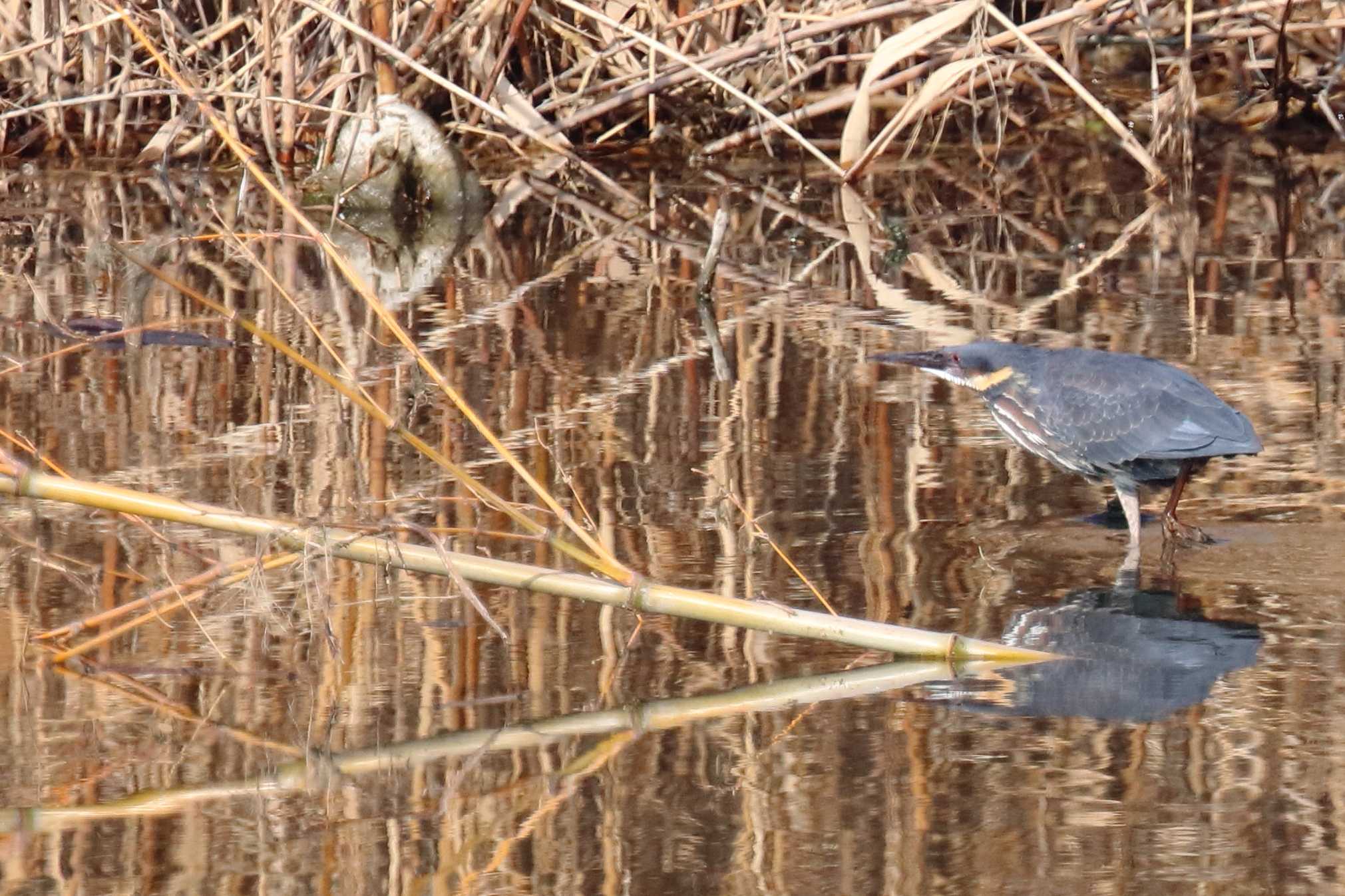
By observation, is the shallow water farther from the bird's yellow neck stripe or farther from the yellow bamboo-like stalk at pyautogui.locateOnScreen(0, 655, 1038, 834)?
the bird's yellow neck stripe

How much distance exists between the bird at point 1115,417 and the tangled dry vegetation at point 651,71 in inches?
196

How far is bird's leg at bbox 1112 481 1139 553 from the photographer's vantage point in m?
4.96

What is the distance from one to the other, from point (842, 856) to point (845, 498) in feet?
7.17

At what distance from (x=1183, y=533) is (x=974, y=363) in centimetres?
72

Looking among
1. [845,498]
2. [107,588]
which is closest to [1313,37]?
[845,498]

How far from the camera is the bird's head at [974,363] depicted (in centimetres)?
532

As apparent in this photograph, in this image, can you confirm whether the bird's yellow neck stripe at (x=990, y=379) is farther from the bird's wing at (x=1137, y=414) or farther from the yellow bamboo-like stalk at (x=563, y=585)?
the yellow bamboo-like stalk at (x=563, y=585)

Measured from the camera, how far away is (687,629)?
4.27 metres

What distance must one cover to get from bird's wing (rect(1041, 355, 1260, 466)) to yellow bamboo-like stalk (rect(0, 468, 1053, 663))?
1139 mm

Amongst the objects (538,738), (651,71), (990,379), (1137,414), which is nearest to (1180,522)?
(1137,414)

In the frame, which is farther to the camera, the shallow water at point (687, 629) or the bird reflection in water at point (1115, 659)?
the bird reflection in water at point (1115, 659)

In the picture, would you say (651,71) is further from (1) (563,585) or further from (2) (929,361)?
(1) (563,585)

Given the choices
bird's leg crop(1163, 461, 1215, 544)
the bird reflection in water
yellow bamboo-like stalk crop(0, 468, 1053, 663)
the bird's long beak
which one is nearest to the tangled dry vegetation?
the bird's long beak

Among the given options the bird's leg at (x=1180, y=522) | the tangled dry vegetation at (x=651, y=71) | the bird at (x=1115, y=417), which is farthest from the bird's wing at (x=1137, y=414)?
the tangled dry vegetation at (x=651, y=71)
